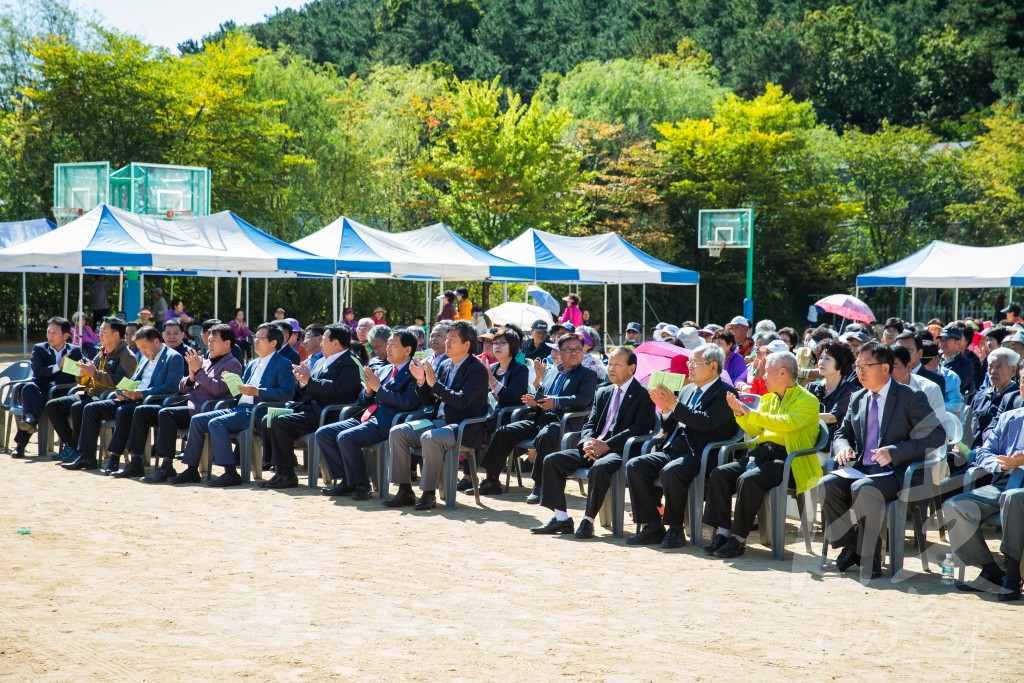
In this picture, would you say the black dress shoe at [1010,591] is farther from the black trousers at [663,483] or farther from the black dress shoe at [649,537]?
the black dress shoe at [649,537]

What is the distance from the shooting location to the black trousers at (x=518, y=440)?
26.7 feet

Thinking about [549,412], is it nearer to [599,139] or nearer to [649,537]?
[649,537]

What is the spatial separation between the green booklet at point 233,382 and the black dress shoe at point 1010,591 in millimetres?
6049

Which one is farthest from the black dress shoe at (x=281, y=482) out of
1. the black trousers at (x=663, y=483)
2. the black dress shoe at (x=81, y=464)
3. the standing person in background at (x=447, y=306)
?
the standing person in background at (x=447, y=306)

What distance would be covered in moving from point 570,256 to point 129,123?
16.7 m

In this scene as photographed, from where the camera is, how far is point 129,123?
97.5ft

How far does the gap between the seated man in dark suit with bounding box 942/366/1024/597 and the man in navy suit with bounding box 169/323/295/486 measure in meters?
5.56

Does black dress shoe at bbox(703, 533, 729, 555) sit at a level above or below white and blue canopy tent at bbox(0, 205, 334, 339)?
below

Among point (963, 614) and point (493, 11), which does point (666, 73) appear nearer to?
point (493, 11)

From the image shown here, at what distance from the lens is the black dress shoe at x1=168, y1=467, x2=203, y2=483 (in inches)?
352

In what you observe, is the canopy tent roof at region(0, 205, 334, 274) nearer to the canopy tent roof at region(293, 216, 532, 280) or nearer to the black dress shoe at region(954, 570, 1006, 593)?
the canopy tent roof at region(293, 216, 532, 280)

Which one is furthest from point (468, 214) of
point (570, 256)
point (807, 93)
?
point (807, 93)

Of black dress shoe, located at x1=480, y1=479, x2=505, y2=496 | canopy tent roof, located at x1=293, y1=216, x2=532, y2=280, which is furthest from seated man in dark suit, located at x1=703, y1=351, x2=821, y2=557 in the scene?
canopy tent roof, located at x1=293, y1=216, x2=532, y2=280

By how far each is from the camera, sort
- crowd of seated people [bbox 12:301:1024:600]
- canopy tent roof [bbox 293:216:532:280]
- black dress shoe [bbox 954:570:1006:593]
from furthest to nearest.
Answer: canopy tent roof [bbox 293:216:532:280]
crowd of seated people [bbox 12:301:1024:600]
black dress shoe [bbox 954:570:1006:593]
